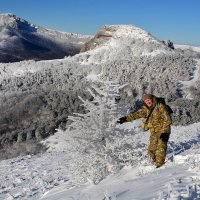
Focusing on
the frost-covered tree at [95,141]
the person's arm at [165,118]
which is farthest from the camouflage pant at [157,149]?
the frost-covered tree at [95,141]

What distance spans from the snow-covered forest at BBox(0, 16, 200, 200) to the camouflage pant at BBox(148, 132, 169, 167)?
0.18 m

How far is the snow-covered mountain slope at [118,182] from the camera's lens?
7.56 metres

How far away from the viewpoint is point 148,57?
54.9 metres

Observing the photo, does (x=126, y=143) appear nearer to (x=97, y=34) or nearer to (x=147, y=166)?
(x=147, y=166)

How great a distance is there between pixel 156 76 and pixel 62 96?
1078 centimetres

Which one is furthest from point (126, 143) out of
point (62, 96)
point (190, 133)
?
point (62, 96)

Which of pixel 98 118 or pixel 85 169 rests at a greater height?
pixel 98 118

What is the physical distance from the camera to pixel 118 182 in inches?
379

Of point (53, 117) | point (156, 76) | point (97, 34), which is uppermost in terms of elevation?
point (97, 34)

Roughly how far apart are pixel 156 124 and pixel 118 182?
1.51 metres

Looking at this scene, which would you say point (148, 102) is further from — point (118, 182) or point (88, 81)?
point (88, 81)

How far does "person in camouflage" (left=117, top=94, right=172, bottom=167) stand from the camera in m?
10.1

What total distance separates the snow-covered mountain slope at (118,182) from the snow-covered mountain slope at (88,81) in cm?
1437

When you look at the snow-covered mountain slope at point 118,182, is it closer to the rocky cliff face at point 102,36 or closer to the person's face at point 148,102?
the person's face at point 148,102
